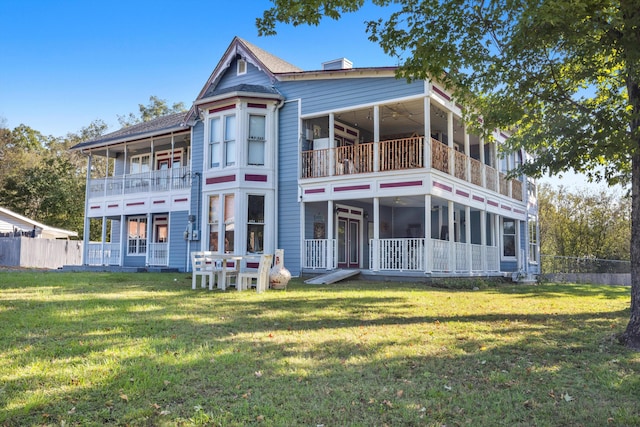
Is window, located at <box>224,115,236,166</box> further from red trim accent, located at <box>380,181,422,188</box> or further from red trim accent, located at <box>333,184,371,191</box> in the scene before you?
red trim accent, located at <box>380,181,422,188</box>

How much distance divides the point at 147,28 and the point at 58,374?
17352 millimetres

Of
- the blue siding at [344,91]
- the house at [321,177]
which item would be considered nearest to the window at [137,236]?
the house at [321,177]

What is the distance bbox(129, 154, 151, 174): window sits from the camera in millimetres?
23531

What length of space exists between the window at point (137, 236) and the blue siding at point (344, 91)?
984 centimetres

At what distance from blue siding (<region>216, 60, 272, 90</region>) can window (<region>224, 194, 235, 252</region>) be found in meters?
4.60

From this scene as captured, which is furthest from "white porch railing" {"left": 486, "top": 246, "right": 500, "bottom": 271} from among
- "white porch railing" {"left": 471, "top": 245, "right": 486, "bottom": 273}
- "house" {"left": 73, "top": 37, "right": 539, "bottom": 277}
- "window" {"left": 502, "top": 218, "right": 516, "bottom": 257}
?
"window" {"left": 502, "top": 218, "right": 516, "bottom": 257}

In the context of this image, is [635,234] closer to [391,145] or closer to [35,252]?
[391,145]

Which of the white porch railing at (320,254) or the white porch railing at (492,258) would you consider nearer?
the white porch railing at (320,254)

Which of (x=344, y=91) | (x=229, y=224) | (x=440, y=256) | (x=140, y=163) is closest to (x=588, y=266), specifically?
(x=440, y=256)

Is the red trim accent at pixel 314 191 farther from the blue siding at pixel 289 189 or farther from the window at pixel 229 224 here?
the window at pixel 229 224

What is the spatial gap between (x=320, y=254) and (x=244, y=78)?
748cm

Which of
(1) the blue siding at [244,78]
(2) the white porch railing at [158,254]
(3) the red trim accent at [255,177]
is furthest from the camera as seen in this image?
(2) the white porch railing at [158,254]

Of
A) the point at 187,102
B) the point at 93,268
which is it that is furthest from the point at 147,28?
the point at 187,102

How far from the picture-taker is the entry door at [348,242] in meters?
19.1
